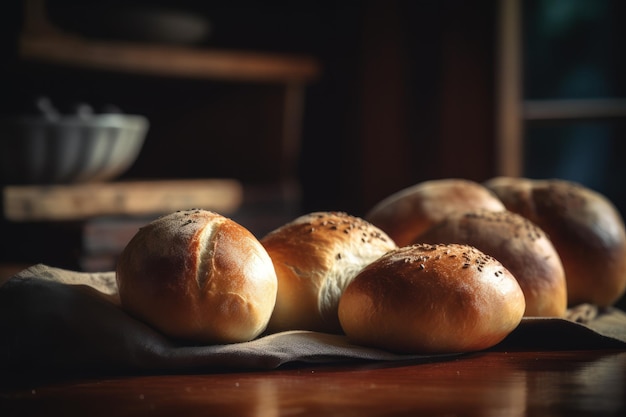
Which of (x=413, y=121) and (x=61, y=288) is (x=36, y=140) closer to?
(x=61, y=288)

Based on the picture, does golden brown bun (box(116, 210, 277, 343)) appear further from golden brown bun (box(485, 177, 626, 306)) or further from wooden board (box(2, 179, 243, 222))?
wooden board (box(2, 179, 243, 222))

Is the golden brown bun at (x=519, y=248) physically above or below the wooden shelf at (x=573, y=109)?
below

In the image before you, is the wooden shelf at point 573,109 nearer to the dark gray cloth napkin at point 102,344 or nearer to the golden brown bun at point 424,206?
the golden brown bun at point 424,206

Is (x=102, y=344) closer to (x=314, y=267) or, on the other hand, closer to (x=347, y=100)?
(x=314, y=267)

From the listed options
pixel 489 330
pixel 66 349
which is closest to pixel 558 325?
pixel 489 330

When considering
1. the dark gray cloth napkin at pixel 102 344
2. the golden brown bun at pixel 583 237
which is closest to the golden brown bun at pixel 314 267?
the dark gray cloth napkin at pixel 102 344
